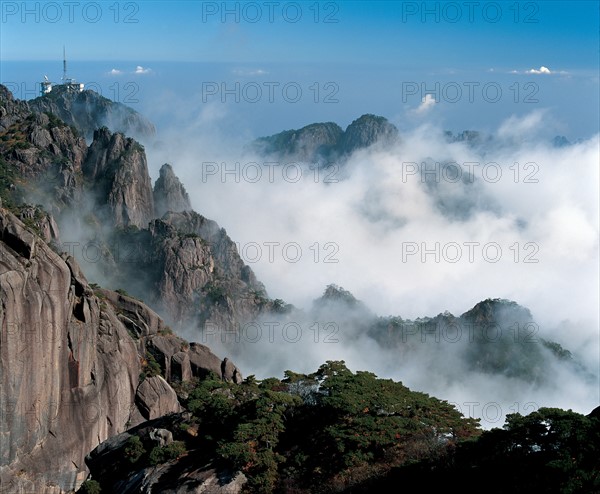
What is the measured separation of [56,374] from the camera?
48031 millimetres

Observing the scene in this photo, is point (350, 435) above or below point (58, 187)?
below

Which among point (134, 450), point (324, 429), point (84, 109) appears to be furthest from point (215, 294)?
point (84, 109)

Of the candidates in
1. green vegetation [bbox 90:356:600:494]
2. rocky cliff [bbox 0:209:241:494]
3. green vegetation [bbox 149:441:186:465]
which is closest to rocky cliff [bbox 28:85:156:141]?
rocky cliff [bbox 0:209:241:494]

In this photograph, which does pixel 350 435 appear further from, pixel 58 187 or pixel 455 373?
pixel 58 187

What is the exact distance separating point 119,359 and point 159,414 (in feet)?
17.4

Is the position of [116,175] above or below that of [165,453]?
above

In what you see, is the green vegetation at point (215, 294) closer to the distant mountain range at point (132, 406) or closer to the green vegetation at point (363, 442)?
the distant mountain range at point (132, 406)

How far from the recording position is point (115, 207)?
429ft

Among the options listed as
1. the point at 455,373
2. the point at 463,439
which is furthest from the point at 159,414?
the point at 455,373

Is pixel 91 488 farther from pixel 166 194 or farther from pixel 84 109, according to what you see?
pixel 84 109

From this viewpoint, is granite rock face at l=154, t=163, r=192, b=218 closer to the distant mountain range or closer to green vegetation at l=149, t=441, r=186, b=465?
the distant mountain range

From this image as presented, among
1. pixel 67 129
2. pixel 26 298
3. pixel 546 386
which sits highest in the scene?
pixel 67 129

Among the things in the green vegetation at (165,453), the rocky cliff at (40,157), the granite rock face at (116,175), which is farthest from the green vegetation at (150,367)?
the granite rock face at (116,175)

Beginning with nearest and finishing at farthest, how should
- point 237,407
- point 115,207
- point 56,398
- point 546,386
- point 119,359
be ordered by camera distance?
point 237,407 < point 56,398 < point 119,359 < point 546,386 < point 115,207
